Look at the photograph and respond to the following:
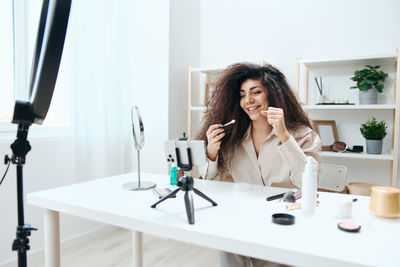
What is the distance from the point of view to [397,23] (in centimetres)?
243

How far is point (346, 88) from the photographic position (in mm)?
2586

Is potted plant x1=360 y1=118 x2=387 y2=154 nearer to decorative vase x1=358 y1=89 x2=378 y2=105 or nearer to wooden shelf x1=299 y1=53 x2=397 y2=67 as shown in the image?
decorative vase x1=358 y1=89 x2=378 y2=105

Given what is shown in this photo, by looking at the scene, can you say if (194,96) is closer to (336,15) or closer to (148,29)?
(148,29)

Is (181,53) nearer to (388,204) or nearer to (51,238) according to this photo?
(51,238)

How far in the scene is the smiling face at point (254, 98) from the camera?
5.06ft

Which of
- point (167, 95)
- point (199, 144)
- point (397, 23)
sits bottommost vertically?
point (199, 144)

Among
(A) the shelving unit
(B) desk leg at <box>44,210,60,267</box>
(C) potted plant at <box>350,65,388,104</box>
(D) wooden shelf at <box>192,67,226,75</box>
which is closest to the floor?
(B) desk leg at <box>44,210,60,267</box>

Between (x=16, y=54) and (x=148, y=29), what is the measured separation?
1151mm

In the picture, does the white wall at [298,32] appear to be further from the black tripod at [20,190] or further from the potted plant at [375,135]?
the black tripod at [20,190]

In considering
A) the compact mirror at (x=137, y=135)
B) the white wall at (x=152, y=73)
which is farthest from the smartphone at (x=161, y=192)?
the white wall at (x=152, y=73)

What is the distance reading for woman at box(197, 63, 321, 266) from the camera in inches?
59.8

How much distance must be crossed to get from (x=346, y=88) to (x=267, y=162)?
4.86 ft

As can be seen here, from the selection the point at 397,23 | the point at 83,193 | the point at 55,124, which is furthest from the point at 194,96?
the point at 83,193

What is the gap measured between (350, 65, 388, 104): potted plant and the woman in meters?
1.00
